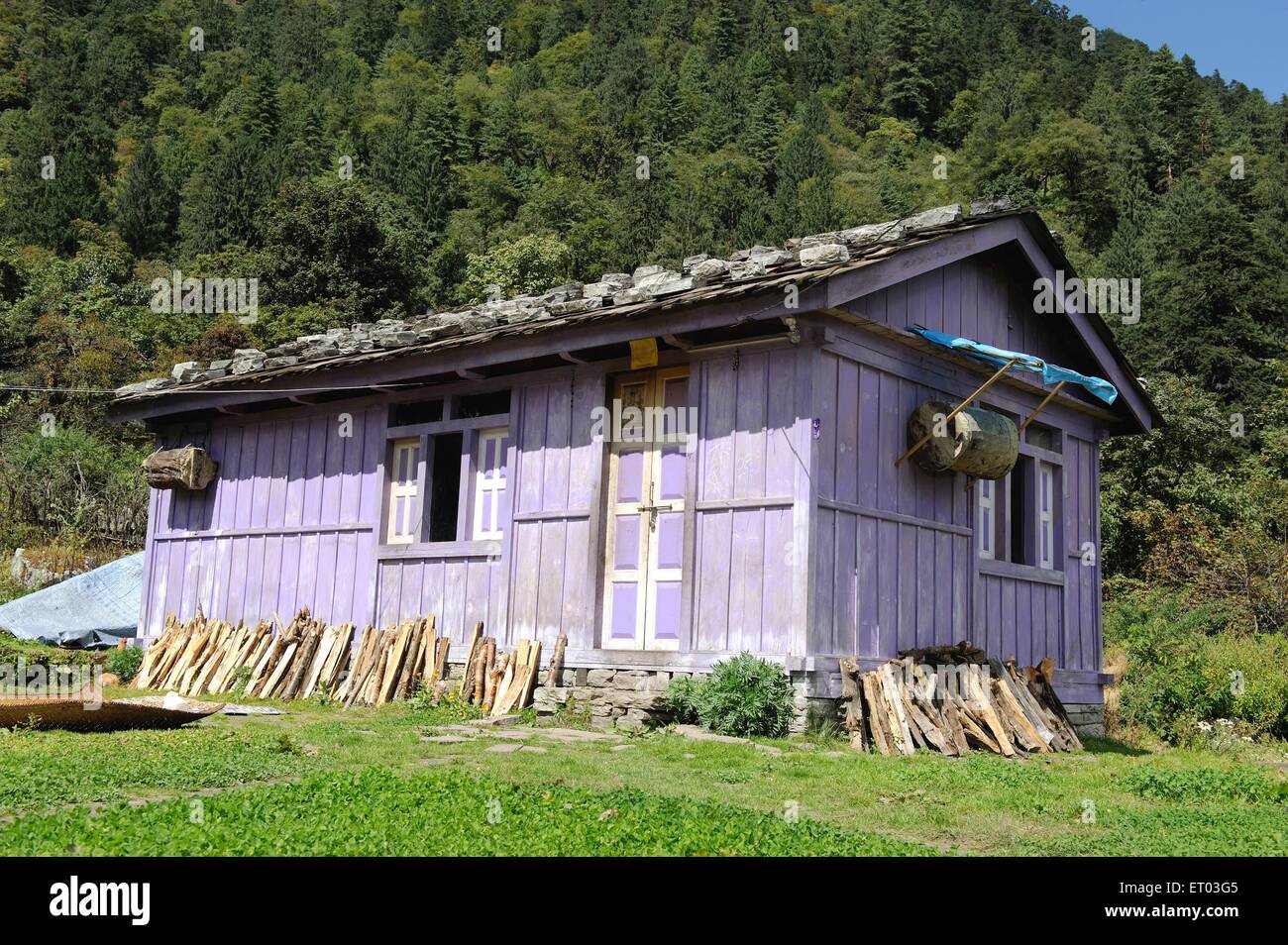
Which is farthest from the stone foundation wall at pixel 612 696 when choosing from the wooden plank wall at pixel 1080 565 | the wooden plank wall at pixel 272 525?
the wooden plank wall at pixel 1080 565

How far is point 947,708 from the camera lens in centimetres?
1129

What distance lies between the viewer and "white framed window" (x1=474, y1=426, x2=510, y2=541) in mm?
13664

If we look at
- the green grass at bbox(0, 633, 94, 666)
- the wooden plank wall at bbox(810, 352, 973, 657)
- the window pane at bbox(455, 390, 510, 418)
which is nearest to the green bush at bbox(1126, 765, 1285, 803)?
the wooden plank wall at bbox(810, 352, 973, 657)

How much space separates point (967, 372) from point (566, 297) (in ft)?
14.5

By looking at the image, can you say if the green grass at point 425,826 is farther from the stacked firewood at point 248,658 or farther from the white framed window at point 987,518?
the white framed window at point 987,518

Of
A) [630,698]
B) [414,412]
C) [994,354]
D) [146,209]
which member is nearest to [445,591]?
[414,412]

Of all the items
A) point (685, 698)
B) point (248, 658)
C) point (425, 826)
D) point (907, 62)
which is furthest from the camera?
point (907, 62)

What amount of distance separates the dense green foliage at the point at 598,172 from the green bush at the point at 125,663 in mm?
10318

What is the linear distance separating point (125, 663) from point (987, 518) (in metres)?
10.5

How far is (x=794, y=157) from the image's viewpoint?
68188 millimetres

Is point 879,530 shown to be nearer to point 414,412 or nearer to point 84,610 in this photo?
point 414,412

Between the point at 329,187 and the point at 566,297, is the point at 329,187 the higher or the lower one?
the higher one
